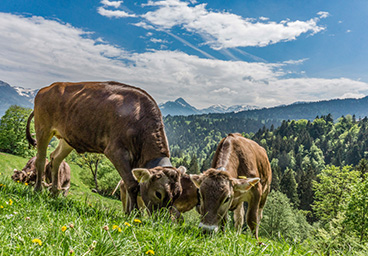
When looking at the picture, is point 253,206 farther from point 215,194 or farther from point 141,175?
point 141,175

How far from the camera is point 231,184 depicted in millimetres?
6590

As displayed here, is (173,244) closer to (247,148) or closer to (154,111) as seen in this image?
(154,111)

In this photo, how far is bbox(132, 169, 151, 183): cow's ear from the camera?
5.48 m

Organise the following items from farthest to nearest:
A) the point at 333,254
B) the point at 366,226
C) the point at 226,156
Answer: the point at 366,226 < the point at 226,156 < the point at 333,254

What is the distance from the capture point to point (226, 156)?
8367 millimetres

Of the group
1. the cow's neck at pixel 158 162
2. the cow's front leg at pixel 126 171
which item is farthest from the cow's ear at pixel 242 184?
the cow's front leg at pixel 126 171

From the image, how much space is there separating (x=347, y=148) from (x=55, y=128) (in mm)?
193269

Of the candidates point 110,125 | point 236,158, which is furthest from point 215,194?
point 110,125

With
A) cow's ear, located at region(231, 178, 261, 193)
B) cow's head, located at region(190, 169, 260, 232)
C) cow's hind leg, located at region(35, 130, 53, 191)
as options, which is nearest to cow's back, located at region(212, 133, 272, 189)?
cow's ear, located at region(231, 178, 261, 193)

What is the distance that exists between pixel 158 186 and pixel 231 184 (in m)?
2.06

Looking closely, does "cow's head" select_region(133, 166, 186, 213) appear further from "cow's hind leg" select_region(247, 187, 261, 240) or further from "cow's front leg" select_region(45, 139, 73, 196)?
"cow's front leg" select_region(45, 139, 73, 196)

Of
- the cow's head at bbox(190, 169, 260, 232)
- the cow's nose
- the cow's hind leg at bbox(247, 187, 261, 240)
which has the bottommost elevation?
the cow's hind leg at bbox(247, 187, 261, 240)

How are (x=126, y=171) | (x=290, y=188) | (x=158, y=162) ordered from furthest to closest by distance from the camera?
(x=290, y=188) → (x=158, y=162) → (x=126, y=171)

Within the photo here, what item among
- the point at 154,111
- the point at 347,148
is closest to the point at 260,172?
the point at 154,111
